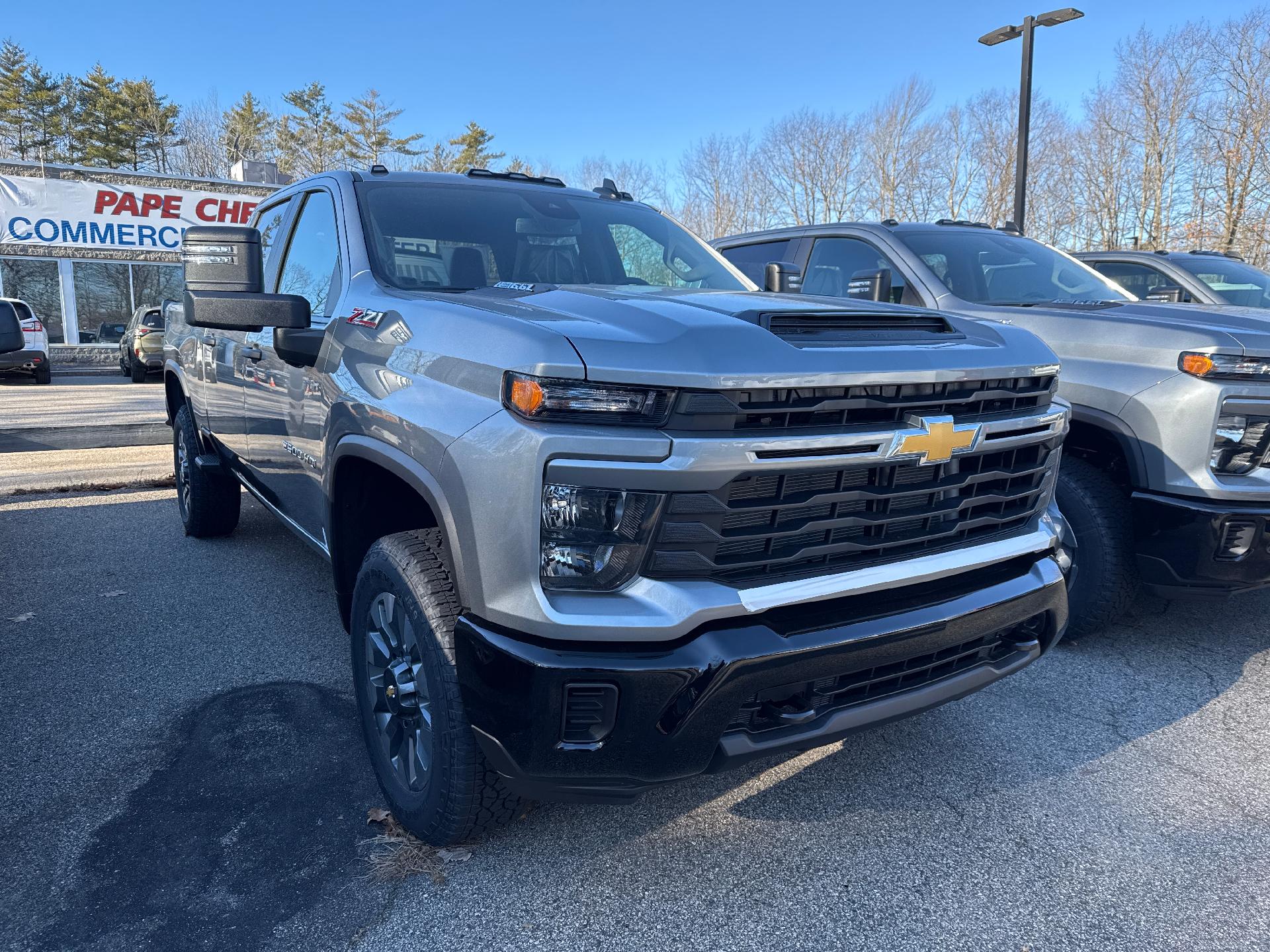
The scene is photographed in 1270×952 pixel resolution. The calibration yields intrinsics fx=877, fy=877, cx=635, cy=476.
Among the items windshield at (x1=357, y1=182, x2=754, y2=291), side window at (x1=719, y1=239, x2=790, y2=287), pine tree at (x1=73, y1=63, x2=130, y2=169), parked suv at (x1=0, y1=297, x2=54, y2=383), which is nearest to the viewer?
windshield at (x1=357, y1=182, x2=754, y2=291)

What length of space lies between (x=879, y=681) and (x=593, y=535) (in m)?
0.85

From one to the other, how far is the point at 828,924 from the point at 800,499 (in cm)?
105

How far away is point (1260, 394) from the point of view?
3.37 metres

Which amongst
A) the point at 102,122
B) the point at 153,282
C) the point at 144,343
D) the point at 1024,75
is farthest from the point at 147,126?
the point at 1024,75

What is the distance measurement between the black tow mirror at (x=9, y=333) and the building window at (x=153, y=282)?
21.6m

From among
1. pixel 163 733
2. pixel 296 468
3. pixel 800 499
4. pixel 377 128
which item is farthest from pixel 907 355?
pixel 377 128

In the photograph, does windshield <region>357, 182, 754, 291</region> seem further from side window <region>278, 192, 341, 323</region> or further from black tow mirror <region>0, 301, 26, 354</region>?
black tow mirror <region>0, 301, 26, 354</region>

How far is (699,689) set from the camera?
1.87 meters

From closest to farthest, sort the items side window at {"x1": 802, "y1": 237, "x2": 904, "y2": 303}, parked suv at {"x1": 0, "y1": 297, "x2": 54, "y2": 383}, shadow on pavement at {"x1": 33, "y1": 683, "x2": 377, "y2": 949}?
shadow on pavement at {"x1": 33, "y1": 683, "x2": 377, "y2": 949}, side window at {"x1": 802, "y1": 237, "x2": 904, "y2": 303}, parked suv at {"x1": 0, "y1": 297, "x2": 54, "y2": 383}

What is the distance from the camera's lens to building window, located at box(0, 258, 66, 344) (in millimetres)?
21578

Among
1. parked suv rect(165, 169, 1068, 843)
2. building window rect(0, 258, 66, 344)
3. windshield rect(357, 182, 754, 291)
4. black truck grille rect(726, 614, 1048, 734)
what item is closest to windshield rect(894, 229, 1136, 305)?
windshield rect(357, 182, 754, 291)

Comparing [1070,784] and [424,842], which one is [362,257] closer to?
[424,842]

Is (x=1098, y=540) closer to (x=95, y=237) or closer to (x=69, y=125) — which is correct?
(x=95, y=237)

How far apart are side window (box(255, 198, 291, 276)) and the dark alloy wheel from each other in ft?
7.45
